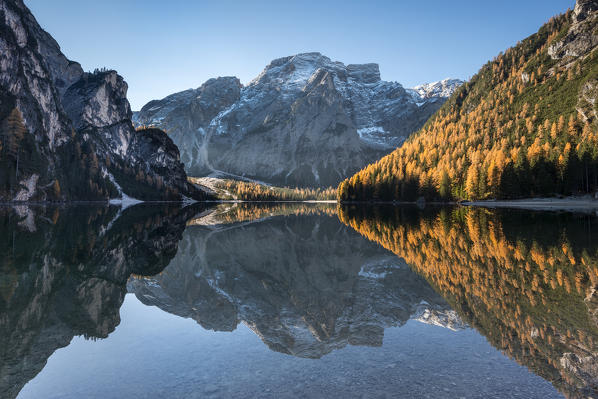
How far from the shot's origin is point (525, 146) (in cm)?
13525

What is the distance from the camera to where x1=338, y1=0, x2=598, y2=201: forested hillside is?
327ft

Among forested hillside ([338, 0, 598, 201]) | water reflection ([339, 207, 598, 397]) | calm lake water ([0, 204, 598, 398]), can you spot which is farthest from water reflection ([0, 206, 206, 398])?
forested hillside ([338, 0, 598, 201])

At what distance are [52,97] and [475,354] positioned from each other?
210 m

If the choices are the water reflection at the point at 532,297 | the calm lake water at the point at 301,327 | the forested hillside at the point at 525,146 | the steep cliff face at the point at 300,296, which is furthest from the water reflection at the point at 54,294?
the forested hillside at the point at 525,146

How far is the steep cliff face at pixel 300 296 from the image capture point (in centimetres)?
927

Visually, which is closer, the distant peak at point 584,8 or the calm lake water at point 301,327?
the calm lake water at point 301,327

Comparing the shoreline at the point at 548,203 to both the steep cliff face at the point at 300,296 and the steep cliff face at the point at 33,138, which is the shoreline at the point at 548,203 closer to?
the steep cliff face at the point at 300,296

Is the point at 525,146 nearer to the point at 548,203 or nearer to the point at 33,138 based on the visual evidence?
the point at 548,203

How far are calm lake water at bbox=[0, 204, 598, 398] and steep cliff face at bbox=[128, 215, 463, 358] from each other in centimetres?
8

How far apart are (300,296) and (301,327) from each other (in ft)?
10.6

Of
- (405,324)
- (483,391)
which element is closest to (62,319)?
(405,324)

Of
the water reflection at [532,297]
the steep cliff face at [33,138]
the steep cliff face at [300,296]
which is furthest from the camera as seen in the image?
the steep cliff face at [33,138]

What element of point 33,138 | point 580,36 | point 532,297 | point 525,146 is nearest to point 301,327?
point 532,297

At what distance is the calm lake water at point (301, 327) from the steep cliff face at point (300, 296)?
76 millimetres
